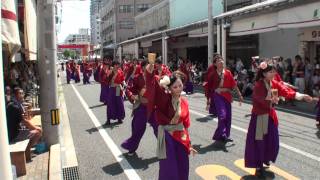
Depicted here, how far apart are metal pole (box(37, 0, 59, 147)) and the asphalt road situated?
0.78 meters

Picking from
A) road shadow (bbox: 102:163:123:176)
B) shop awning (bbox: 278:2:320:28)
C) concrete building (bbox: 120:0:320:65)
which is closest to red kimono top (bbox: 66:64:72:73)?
concrete building (bbox: 120:0:320:65)

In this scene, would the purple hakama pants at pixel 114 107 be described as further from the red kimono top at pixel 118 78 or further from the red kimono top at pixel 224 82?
the red kimono top at pixel 224 82

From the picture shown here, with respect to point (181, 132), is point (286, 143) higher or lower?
lower

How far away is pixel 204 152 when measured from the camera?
27.7 ft

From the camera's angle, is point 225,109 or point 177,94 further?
point 225,109

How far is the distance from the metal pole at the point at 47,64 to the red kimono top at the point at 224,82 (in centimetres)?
316

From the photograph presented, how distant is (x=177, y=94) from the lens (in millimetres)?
5430

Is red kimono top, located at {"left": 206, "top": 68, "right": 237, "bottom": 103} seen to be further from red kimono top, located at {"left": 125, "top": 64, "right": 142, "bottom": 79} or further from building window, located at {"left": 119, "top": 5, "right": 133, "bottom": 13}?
building window, located at {"left": 119, "top": 5, "right": 133, "bottom": 13}

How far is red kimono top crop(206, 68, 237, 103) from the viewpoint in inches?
368

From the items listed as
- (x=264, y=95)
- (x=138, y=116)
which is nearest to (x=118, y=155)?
(x=138, y=116)

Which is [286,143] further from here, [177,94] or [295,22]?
[295,22]

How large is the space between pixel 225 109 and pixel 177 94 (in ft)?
12.8

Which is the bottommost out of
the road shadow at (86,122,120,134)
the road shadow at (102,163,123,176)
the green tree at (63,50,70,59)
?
the road shadow at (86,122,120,134)

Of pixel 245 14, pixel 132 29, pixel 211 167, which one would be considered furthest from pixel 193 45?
pixel 132 29
